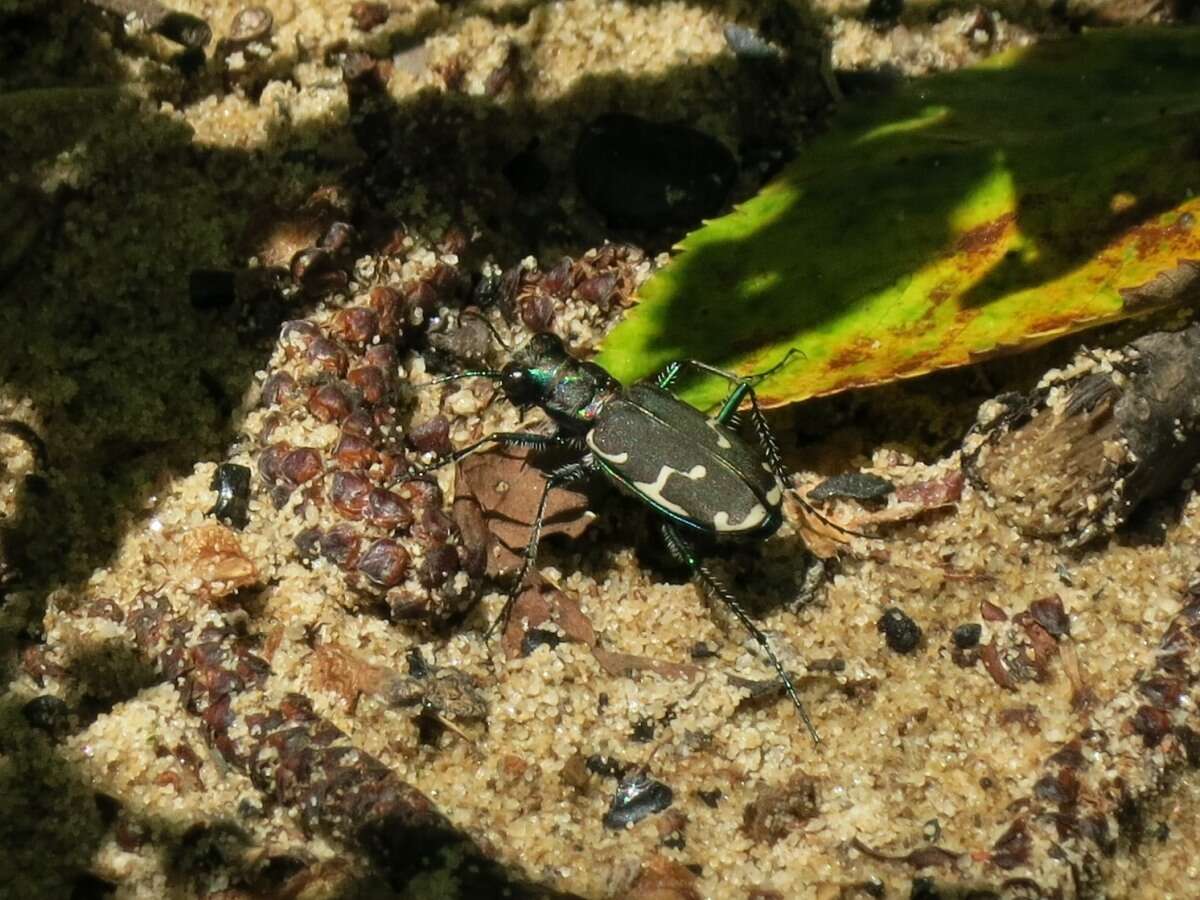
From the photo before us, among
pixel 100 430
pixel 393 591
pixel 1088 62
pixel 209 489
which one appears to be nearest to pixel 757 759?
pixel 393 591

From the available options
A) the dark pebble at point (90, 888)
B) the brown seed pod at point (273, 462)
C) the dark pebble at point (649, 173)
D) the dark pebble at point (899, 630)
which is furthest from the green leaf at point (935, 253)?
the dark pebble at point (90, 888)

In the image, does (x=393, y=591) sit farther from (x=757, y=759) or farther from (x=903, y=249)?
(x=903, y=249)

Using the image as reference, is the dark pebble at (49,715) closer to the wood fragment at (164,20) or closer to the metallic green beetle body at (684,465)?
the metallic green beetle body at (684,465)

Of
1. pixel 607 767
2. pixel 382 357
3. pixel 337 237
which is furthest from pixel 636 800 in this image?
pixel 337 237

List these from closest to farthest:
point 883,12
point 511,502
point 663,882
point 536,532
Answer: point 663,882 → point 536,532 → point 511,502 → point 883,12

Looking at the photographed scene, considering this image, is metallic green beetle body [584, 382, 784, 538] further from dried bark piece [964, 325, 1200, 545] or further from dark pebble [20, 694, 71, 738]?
dark pebble [20, 694, 71, 738]

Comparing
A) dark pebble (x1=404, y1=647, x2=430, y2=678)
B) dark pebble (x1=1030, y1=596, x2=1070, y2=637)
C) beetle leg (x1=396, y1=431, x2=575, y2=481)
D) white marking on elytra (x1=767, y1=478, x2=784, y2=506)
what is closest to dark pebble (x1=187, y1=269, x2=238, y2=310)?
beetle leg (x1=396, y1=431, x2=575, y2=481)

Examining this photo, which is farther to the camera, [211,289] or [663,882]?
[211,289]

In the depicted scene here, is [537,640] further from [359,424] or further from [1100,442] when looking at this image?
[1100,442]
